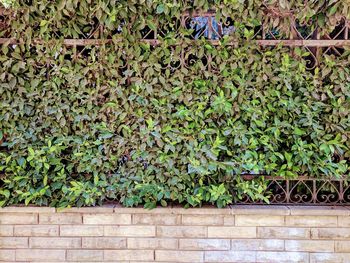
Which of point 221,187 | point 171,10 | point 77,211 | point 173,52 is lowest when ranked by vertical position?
point 77,211

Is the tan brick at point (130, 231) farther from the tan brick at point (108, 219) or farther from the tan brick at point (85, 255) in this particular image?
the tan brick at point (85, 255)

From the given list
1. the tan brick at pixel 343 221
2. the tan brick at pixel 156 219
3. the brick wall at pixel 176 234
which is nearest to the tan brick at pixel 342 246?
the brick wall at pixel 176 234

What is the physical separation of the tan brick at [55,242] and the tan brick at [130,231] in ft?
0.76

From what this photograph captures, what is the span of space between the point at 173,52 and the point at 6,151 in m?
1.37

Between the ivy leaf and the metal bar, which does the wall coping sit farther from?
the ivy leaf

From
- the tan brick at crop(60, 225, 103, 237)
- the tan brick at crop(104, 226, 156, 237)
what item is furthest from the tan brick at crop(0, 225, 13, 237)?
the tan brick at crop(104, 226, 156, 237)

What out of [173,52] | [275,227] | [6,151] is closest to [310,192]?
[275,227]

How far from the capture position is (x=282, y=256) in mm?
2602

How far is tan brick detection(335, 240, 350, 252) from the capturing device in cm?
259

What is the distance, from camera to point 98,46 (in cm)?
256

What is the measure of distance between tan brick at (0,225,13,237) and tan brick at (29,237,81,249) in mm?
154

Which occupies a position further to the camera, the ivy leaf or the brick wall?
the brick wall

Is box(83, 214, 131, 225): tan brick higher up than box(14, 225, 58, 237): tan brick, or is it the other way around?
box(83, 214, 131, 225): tan brick

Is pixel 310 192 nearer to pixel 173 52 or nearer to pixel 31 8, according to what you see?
pixel 173 52
